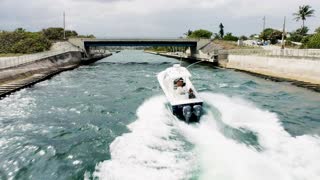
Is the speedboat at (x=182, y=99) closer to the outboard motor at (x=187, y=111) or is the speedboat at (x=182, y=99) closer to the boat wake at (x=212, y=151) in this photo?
the outboard motor at (x=187, y=111)

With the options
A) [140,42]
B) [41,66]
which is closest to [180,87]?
[41,66]

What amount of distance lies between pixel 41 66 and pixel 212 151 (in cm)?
4671

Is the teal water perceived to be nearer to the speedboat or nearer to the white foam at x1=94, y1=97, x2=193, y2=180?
the white foam at x1=94, y1=97, x2=193, y2=180

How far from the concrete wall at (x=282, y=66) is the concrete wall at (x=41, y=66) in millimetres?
36420

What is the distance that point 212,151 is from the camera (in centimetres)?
1507

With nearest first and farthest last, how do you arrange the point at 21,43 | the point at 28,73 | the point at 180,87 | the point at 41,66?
the point at 180,87 → the point at 28,73 → the point at 41,66 → the point at 21,43

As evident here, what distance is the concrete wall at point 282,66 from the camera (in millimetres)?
40594

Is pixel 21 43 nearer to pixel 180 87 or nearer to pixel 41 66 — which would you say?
pixel 41 66

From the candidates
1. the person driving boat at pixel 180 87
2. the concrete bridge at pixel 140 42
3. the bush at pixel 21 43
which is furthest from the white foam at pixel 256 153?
the bush at pixel 21 43

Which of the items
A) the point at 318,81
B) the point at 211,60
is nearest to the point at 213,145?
the point at 318,81

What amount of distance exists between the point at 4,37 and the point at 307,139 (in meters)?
91.3

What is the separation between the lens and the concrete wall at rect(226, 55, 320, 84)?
4059 centimetres

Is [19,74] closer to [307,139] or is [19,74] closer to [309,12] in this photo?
[307,139]

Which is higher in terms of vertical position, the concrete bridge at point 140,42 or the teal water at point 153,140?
the concrete bridge at point 140,42
